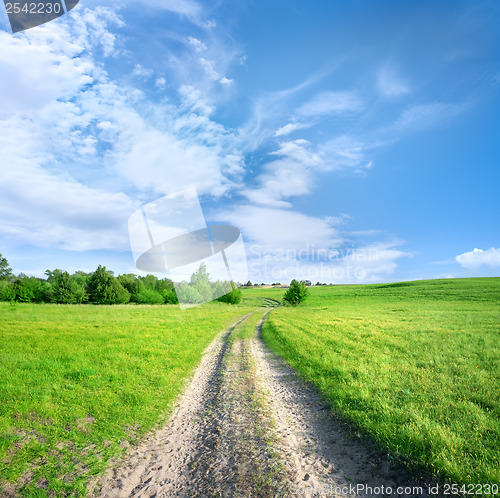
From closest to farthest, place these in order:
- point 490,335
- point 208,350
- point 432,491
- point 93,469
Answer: point 432,491 → point 93,469 → point 208,350 → point 490,335

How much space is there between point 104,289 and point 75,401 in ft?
218

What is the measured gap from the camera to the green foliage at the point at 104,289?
6706 cm

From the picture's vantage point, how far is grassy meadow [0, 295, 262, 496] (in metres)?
5.63

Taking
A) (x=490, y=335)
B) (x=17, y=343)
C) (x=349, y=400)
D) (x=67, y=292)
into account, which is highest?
(x=67, y=292)

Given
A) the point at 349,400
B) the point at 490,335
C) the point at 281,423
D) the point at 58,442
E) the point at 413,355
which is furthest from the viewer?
the point at 490,335

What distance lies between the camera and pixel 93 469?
18.4ft

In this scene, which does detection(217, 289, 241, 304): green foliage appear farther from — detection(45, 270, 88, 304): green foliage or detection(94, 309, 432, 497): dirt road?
detection(94, 309, 432, 497): dirt road

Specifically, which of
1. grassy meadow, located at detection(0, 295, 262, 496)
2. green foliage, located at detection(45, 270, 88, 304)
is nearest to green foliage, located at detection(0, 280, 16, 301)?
green foliage, located at detection(45, 270, 88, 304)

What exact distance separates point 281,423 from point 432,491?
3.49 metres

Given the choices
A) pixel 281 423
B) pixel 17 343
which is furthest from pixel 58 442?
pixel 17 343

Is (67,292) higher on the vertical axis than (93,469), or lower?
higher

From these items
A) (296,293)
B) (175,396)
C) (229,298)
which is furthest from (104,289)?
(175,396)

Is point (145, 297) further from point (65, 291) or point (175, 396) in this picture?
point (175, 396)

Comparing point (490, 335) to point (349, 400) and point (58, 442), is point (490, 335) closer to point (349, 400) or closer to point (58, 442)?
point (349, 400)
